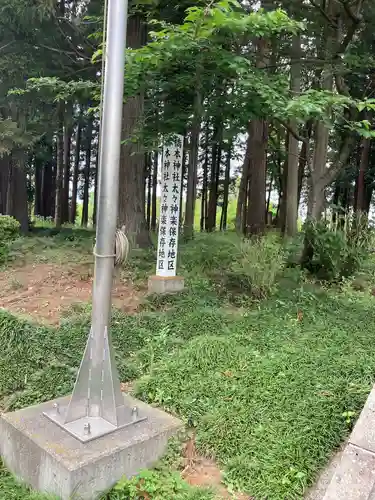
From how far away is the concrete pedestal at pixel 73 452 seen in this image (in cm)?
211

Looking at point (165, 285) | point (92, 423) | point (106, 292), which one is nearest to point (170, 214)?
point (165, 285)

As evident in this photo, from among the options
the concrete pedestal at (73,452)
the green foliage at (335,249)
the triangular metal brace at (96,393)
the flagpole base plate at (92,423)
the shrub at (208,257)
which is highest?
the green foliage at (335,249)

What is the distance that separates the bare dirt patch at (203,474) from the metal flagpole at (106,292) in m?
0.37

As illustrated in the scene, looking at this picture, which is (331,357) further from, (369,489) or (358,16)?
(358,16)

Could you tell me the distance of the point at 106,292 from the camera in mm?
2480

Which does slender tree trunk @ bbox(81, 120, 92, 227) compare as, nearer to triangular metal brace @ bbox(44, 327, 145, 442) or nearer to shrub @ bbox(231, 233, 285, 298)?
shrub @ bbox(231, 233, 285, 298)

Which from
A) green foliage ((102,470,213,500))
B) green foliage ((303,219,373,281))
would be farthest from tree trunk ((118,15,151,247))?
green foliage ((102,470,213,500))

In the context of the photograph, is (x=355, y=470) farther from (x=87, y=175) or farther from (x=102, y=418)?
(x=87, y=175)

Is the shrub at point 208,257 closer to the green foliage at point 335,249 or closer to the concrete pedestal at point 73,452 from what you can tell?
the green foliage at point 335,249

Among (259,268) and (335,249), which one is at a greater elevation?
(335,249)

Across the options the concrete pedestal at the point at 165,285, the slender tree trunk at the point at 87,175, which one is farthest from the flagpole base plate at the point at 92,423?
the slender tree trunk at the point at 87,175

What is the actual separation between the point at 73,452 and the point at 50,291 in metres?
3.34

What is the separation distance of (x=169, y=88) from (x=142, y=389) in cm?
338

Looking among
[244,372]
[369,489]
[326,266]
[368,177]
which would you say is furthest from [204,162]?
[369,489]
